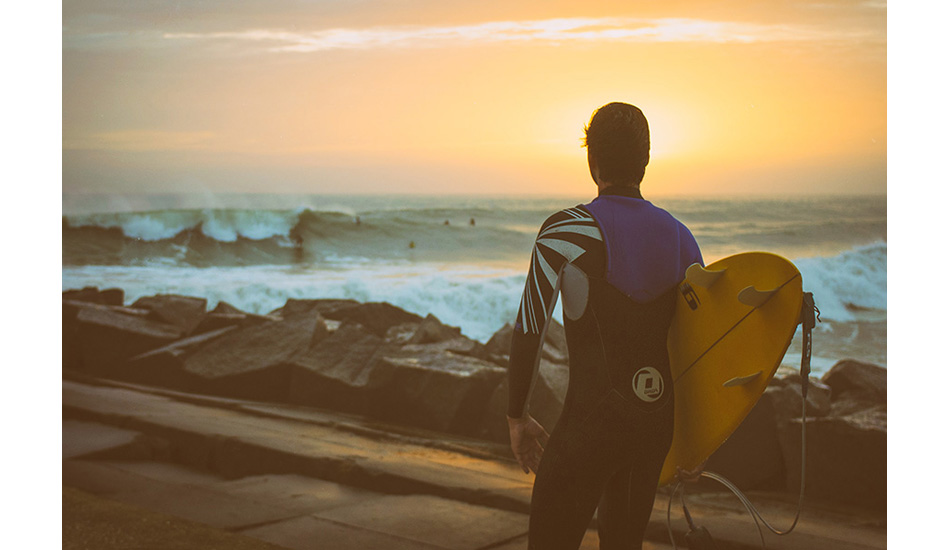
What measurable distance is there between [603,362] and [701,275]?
0.27 meters

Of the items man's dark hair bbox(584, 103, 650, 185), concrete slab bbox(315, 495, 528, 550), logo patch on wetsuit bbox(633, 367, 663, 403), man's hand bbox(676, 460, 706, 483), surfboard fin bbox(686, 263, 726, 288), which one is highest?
man's dark hair bbox(584, 103, 650, 185)

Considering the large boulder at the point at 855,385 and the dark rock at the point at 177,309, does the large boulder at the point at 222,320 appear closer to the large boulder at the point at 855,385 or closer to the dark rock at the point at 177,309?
the dark rock at the point at 177,309

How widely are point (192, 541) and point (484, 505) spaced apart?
1.16 m

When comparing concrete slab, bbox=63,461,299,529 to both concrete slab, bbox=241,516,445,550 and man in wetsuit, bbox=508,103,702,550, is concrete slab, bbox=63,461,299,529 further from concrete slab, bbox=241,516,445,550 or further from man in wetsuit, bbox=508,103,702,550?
man in wetsuit, bbox=508,103,702,550

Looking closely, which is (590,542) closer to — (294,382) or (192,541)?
(192,541)

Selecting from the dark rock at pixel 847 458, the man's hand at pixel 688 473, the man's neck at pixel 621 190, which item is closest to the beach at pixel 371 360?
the dark rock at pixel 847 458

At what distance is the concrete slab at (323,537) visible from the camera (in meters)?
3.19

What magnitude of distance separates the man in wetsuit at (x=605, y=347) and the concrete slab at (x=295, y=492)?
207 cm

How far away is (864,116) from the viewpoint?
14.3 ft

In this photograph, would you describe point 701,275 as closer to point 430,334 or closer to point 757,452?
point 757,452

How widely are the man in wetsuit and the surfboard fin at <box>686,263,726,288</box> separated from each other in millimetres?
44

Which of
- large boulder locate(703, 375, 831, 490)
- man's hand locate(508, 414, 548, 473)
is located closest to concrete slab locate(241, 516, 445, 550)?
man's hand locate(508, 414, 548, 473)

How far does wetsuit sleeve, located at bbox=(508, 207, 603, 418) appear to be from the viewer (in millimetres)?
1769

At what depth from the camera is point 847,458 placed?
379 centimetres
